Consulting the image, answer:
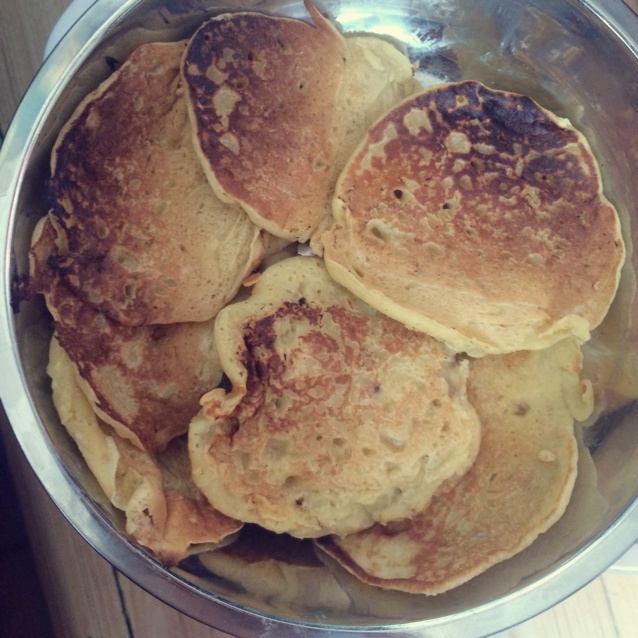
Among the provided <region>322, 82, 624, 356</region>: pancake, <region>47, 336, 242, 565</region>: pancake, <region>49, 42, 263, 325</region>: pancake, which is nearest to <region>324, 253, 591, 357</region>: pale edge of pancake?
<region>322, 82, 624, 356</region>: pancake

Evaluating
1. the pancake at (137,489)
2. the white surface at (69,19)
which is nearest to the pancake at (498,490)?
the pancake at (137,489)

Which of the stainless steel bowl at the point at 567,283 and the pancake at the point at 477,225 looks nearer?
the stainless steel bowl at the point at 567,283

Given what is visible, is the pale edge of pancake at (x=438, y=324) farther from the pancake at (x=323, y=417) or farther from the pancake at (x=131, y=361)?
the pancake at (x=131, y=361)

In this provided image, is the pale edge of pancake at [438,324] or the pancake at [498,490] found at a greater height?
the pale edge of pancake at [438,324]

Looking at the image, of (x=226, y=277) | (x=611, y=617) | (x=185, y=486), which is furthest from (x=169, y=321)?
(x=611, y=617)

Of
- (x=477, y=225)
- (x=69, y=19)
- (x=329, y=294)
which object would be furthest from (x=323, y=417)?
(x=69, y=19)

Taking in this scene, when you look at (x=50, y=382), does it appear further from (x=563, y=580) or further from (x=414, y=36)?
(x=414, y=36)
